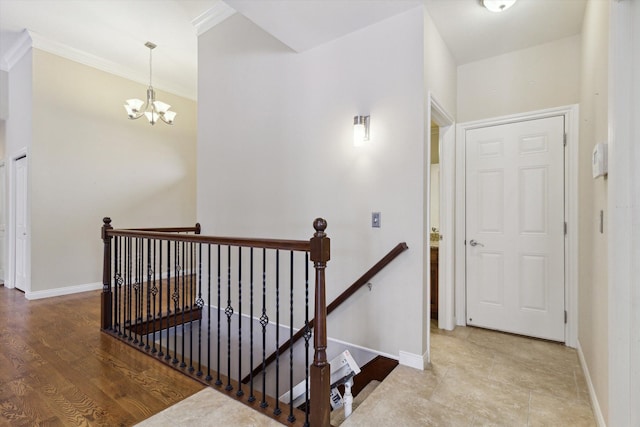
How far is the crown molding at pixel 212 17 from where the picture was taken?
363cm

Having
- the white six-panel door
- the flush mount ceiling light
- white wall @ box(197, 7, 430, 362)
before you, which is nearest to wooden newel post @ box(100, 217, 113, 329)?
white wall @ box(197, 7, 430, 362)

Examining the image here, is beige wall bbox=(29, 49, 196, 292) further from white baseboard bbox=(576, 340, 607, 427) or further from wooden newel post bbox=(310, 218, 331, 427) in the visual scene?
white baseboard bbox=(576, 340, 607, 427)

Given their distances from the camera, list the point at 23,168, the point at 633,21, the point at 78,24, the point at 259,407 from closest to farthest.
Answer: the point at 633,21
the point at 259,407
the point at 78,24
the point at 23,168

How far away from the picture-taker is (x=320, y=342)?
172cm

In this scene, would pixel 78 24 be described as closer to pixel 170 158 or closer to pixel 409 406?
pixel 170 158

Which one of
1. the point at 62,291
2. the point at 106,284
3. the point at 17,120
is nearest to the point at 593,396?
the point at 106,284

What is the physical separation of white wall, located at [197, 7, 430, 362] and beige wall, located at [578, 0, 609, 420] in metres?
1.01

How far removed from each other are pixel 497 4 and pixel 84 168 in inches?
215

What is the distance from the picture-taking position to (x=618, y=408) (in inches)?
54.1

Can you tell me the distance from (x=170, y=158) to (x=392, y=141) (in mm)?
4712

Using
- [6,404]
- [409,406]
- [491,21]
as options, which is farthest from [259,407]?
[491,21]

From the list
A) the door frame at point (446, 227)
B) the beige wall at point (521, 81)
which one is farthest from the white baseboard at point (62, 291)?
the beige wall at point (521, 81)

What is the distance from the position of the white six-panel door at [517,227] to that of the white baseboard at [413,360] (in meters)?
1.19

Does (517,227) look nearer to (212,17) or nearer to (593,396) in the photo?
(593,396)
